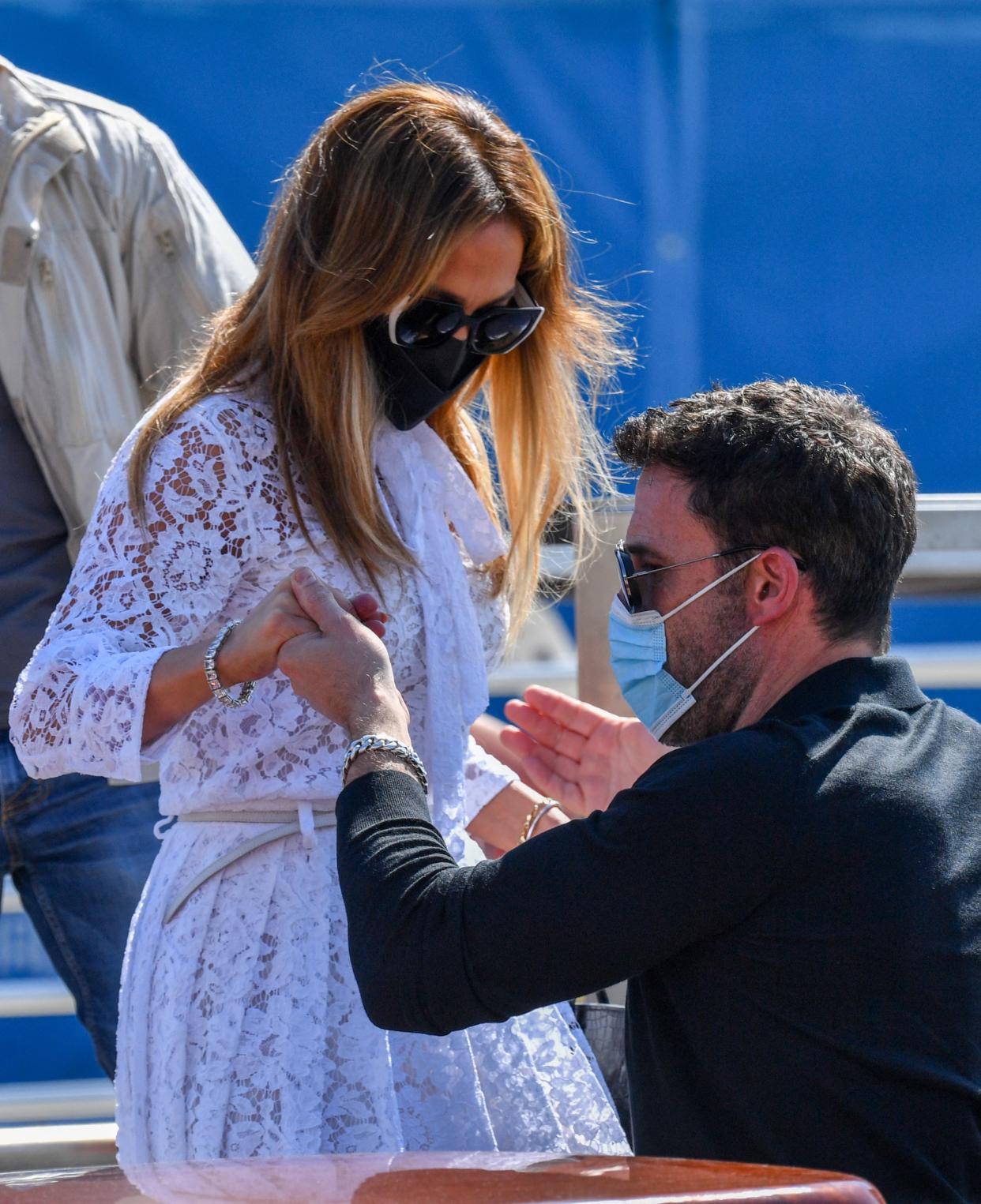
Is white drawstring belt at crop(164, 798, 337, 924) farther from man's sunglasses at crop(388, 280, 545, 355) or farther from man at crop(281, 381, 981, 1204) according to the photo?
man's sunglasses at crop(388, 280, 545, 355)

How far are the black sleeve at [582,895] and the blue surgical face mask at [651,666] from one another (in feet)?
0.86

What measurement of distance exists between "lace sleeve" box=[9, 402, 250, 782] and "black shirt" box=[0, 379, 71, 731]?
653 mm

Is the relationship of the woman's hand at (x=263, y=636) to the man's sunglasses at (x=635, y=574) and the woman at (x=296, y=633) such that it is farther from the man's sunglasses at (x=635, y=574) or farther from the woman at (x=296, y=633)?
the man's sunglasses at (x=635, y=574)

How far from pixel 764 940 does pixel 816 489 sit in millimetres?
471

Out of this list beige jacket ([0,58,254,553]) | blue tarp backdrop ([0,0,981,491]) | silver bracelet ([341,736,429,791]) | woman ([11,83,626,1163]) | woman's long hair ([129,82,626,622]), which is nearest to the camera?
silver bracelet ([341,736,429,791])

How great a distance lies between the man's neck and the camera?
160 cm

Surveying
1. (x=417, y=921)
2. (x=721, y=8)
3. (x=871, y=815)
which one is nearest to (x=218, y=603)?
(x=417, y=921)

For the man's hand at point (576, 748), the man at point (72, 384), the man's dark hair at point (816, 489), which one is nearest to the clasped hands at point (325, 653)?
the man's dark hair at point (816, 489)

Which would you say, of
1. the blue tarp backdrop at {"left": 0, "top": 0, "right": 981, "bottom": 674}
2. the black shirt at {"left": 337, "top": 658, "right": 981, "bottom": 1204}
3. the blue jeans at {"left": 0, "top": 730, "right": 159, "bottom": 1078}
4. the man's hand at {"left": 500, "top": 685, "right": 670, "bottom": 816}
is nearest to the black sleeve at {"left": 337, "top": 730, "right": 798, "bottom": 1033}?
the black shirt at {"left": 337, "top": 658, "right": 981, "bottom": 1204}

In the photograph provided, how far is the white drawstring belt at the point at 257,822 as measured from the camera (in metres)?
1.67

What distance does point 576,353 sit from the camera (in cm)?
210

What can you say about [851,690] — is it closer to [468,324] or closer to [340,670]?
[340,670]

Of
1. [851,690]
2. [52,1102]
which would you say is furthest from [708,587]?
[52,1102]

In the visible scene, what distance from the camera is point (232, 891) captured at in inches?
65.8
